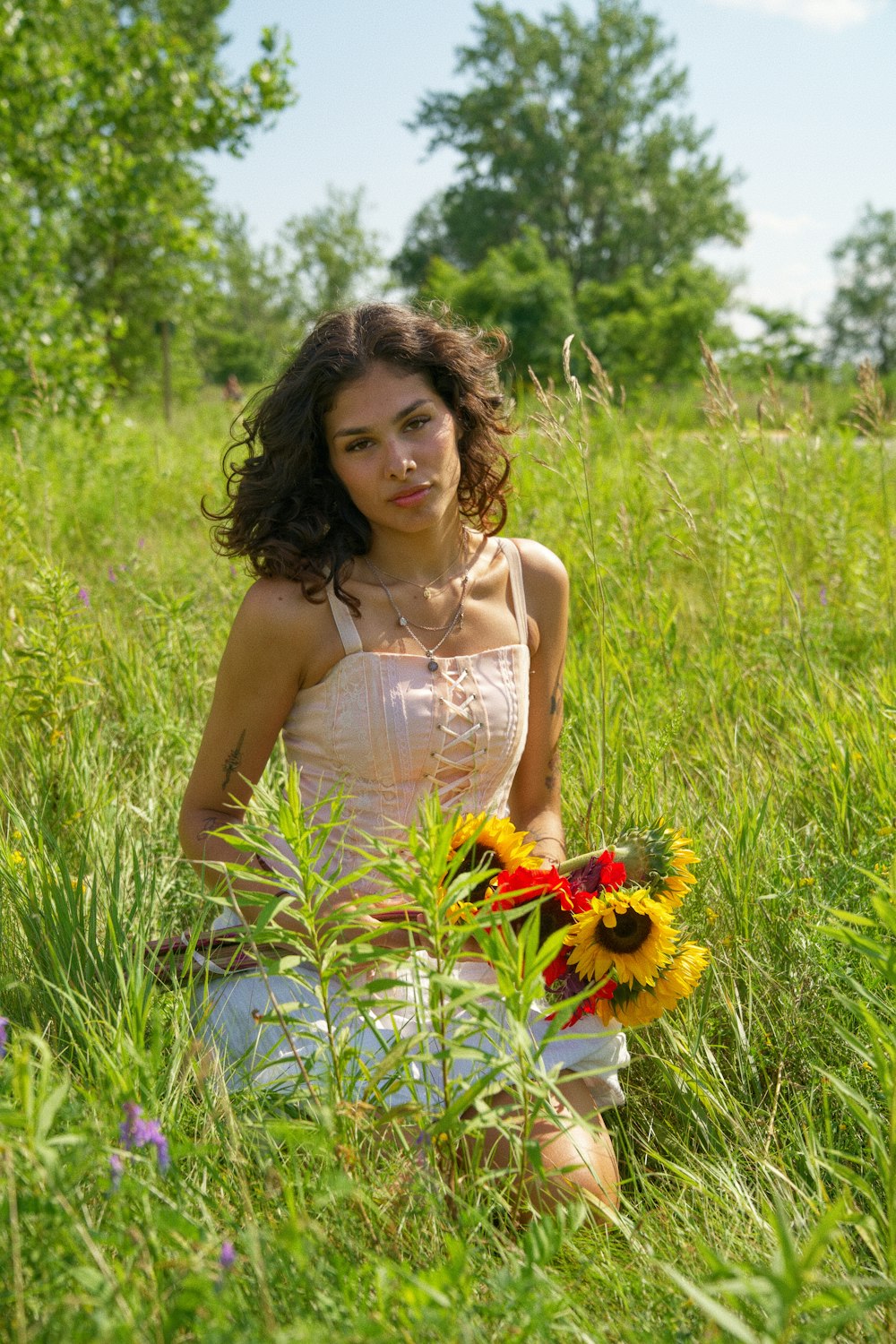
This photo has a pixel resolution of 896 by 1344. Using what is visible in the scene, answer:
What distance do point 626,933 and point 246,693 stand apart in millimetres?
932

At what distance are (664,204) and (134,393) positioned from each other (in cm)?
2873

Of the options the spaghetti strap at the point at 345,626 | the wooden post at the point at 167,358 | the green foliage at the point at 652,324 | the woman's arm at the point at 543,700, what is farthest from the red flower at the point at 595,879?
the green foliage at the point at 652,324

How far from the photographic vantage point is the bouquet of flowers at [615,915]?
5.90ft

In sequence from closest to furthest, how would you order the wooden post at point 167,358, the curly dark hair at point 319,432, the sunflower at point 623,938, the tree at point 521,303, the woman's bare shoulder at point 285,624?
the sunflower at point 623,938 → the woman's bare shoulder at point 285,624 → the curly dark hair at point 319,432 → the wooden post at point 167,358 → the tree at point 521,303

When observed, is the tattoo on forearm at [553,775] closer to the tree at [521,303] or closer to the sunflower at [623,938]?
the sunflower at [623,938]

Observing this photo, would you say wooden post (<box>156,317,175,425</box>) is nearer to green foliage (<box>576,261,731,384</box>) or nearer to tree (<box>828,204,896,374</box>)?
green foliage (<box>576,261,731,384</box>)

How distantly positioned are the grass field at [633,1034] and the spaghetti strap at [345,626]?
525mm

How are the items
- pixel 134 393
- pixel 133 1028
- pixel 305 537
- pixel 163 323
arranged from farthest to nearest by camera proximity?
pixel 134 393
pixel 163 323
pixel 305 537
pixel 133 1028

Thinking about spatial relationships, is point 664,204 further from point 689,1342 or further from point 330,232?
point 689,1342

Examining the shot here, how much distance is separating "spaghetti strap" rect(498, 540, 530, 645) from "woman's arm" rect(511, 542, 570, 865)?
0.02 m

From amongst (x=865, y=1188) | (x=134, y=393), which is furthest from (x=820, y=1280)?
(x=134, y=393)

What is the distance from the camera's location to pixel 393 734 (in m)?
2.28

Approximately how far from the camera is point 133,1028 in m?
1.42

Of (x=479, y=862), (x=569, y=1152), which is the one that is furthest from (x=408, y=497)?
(x=569, y=1152)
